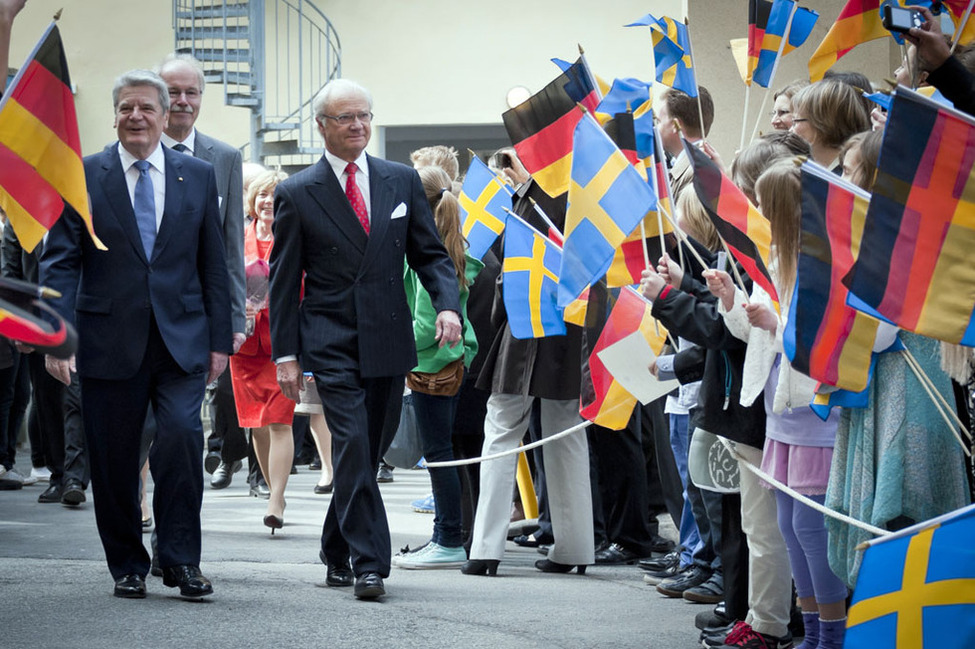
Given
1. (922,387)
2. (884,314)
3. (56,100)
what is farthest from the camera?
(56,100)

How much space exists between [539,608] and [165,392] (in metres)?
1.77

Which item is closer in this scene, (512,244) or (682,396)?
(682,396)

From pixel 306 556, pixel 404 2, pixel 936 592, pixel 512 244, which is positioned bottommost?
pixel 306 556

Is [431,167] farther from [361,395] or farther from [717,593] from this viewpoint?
[717,593]

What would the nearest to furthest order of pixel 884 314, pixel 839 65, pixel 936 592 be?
pixel 936 592 → pixel 884 314 → pixel 839 65

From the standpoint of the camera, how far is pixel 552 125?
621 cm

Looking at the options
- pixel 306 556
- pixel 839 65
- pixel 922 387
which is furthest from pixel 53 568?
pixel 839 65

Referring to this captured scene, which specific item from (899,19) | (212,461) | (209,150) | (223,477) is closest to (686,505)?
(209,150)

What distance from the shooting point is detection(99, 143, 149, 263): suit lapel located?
6008 millimetres

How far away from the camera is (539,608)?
5.92 meters

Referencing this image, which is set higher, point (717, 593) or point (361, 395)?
point (361, 395)

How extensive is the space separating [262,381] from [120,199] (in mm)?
2762

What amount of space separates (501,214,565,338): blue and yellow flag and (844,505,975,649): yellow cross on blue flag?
3445 millimetres

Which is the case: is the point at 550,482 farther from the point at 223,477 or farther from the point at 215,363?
the point at 223,477
